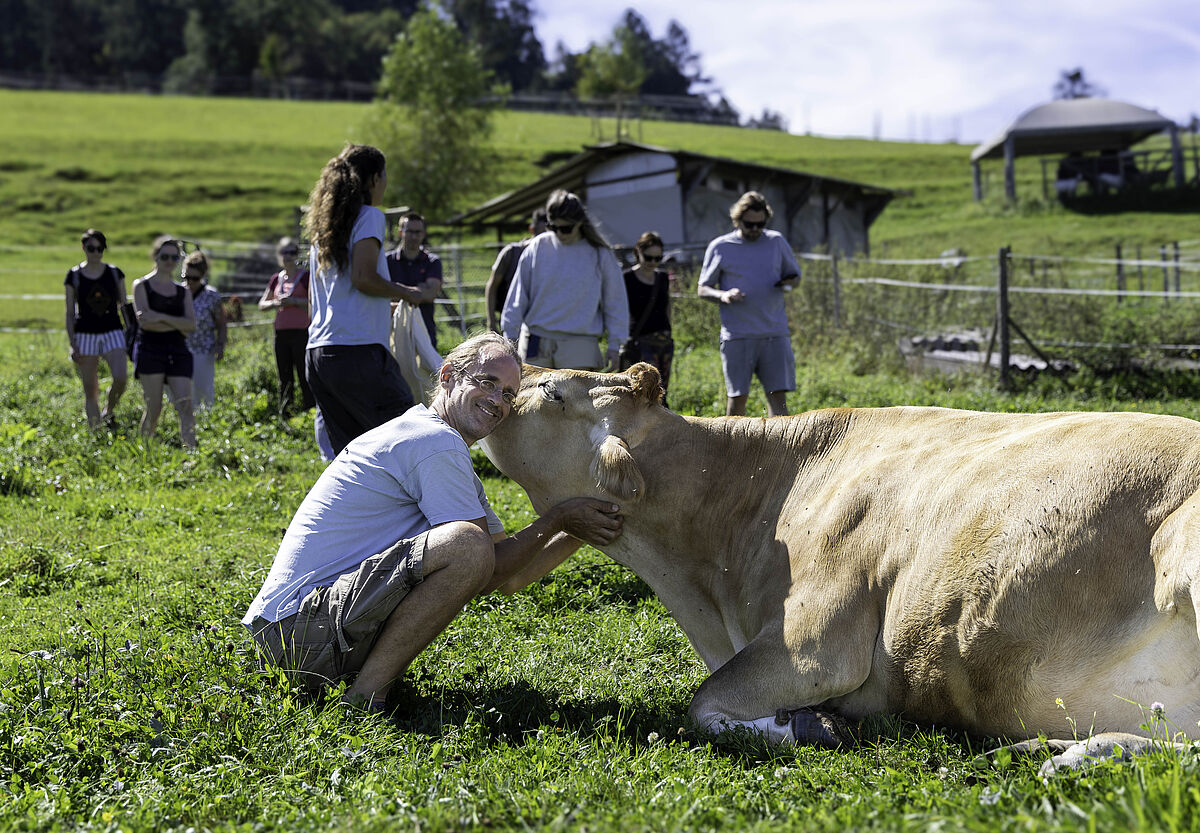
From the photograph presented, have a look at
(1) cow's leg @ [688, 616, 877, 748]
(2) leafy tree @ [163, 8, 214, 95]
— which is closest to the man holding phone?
(1) cow's leg @ [688, 616, 877, 748]

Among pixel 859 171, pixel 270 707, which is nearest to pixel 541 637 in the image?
pixel 270 707

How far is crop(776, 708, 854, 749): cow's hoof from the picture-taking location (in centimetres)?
322

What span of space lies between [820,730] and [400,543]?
1465 millimetres

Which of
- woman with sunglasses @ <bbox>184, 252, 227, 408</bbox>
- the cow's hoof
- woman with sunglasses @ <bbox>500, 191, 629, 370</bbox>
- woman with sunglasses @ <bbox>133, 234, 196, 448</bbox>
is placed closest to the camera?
the cow's hoof

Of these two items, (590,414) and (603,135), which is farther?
(603,135)

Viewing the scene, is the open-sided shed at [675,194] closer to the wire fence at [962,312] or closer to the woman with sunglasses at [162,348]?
the wire fence at [962,312]

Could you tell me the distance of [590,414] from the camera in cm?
394

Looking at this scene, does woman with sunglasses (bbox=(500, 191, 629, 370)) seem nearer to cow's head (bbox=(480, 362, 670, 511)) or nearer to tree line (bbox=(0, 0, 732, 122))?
cow's head (bbox=(480, 362, 670, 511))

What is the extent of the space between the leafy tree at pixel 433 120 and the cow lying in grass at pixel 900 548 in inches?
1481

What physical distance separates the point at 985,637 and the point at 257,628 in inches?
94.3

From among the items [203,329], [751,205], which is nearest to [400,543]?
[751,205]

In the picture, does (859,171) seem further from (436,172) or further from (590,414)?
(590,414)

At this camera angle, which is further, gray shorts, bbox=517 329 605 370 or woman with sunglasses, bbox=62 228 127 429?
woman with sunglasses, bbox=62 228 127 429

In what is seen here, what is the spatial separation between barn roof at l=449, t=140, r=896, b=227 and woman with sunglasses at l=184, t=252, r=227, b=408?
15206 millimetres
